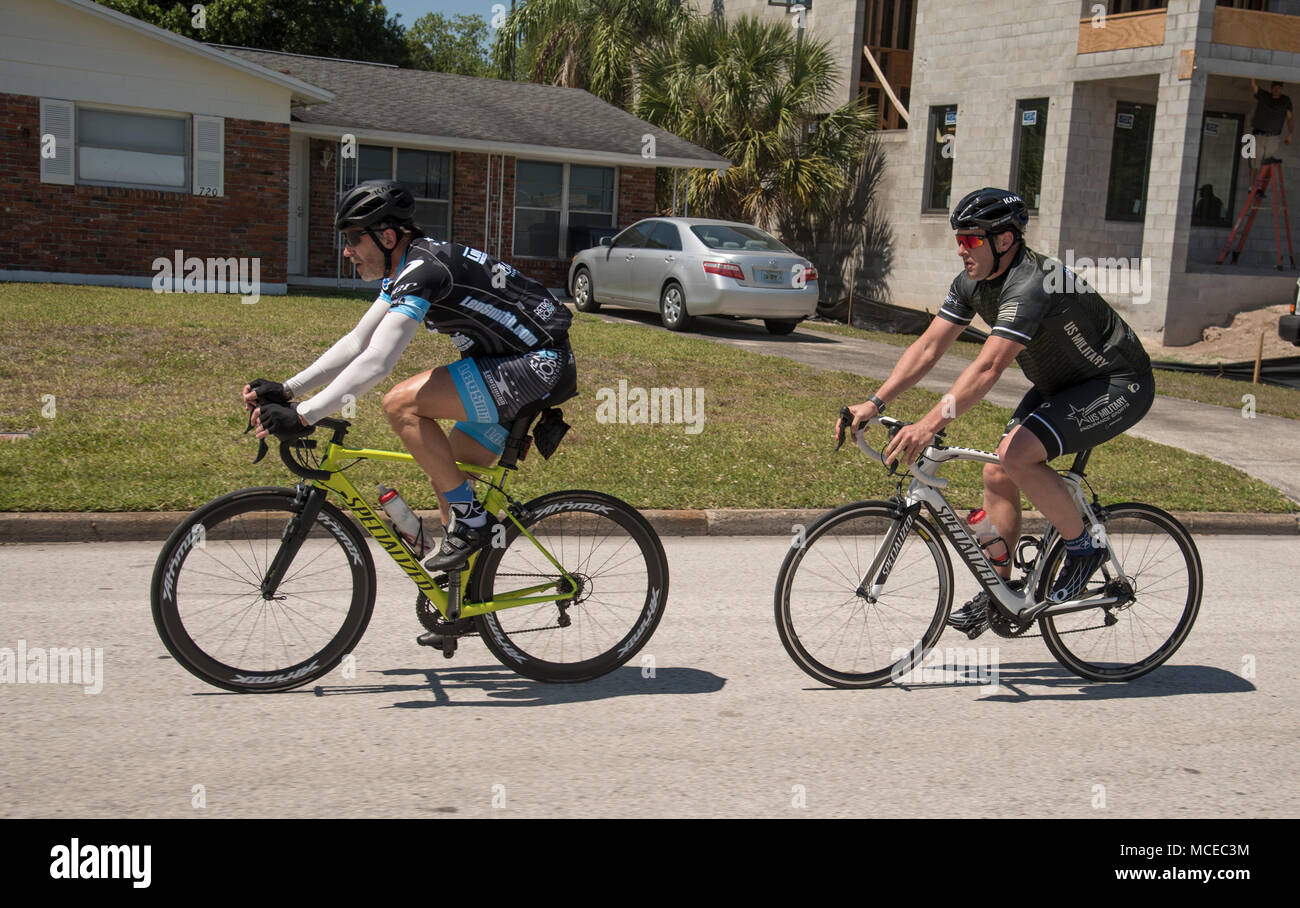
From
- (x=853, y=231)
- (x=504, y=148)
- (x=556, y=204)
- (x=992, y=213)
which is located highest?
(x=504, y=148)

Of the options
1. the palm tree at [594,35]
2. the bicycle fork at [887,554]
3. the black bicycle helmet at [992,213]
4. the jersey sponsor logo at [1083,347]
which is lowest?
the bicycle fork at [887,554]

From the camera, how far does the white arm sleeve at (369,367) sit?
443 centimetres

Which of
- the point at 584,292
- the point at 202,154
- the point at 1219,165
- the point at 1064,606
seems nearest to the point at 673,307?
the point at 584,292

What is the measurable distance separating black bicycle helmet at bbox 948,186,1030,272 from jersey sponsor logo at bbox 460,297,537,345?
1.75 m

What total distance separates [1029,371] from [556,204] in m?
20.8

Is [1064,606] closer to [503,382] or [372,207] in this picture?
[503,382]

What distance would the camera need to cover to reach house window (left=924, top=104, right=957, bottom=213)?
25.7 meters

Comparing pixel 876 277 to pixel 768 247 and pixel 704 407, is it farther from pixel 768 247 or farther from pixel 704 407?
pixel 704 407

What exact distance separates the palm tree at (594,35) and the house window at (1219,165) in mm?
12895

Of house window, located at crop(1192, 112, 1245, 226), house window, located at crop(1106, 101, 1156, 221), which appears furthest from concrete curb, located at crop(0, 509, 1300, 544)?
house window, located at crop(1192, 112, 1245, 226)

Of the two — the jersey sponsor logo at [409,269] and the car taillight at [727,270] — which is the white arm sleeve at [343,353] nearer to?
the jersey sponsor logo at [409,269]

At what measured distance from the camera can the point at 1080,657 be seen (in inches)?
216

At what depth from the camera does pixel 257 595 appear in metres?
4.76

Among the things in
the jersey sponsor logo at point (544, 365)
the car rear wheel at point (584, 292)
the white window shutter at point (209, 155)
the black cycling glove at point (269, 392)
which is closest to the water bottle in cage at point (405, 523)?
the black cycling glove at point (269, 392)
